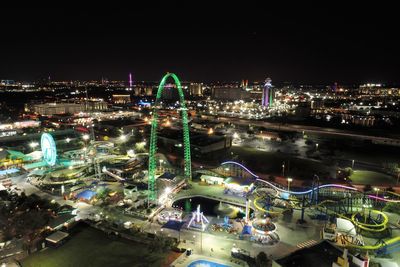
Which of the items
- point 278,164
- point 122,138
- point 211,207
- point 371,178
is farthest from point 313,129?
point 211,207

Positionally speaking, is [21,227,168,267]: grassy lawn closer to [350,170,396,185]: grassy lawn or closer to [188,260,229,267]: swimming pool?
[188,260,229,267]: swimming pool

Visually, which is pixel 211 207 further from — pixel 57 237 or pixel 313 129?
pixel 313 129

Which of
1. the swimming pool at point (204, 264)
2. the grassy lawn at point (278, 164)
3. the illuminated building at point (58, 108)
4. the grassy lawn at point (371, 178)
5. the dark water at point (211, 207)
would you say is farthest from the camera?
the illuminated building at point (58, 108)

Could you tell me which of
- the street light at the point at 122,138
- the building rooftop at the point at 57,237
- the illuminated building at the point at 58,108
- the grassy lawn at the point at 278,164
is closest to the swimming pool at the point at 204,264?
the building rooftop at the point at 57,237

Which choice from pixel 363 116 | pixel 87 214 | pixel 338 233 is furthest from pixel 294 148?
pixel 363 116

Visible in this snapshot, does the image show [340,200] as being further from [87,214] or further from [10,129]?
[10,129]

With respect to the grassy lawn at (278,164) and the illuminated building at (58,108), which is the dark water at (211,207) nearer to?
the grassy lawn at (278,164)
